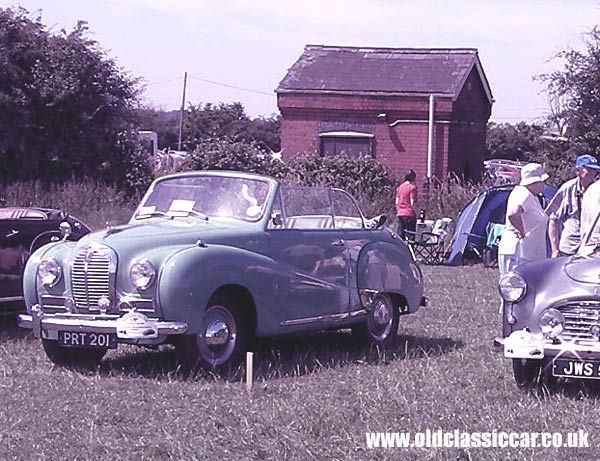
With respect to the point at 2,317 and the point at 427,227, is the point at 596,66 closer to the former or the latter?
the point at 427,227

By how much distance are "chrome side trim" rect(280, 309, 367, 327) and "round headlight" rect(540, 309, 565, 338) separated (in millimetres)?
2349

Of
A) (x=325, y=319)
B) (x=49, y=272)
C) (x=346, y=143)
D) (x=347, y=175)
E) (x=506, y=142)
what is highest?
(x=506, y=142)

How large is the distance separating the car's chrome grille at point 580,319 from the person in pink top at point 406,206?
11.7 meters

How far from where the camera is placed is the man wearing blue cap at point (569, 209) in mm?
10102

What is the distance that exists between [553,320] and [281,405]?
73.4 inches

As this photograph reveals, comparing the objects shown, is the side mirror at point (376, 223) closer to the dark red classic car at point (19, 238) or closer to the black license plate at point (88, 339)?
the dark red classic car at point (19, 238)

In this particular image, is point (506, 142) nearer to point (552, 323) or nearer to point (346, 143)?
point (346, 143)

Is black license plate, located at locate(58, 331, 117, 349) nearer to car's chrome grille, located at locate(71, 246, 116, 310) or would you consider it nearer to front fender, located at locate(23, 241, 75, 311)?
car's chrome grille, located at locate(71, 246, 116, 310)

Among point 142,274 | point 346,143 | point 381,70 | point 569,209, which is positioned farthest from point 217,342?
point 381,70

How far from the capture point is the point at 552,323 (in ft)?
24.5

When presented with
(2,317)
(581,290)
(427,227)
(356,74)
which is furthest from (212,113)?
(581,290)

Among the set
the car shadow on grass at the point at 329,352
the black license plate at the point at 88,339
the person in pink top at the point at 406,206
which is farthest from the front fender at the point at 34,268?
the person in pink top at the point at 406,206

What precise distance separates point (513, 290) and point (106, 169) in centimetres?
1830

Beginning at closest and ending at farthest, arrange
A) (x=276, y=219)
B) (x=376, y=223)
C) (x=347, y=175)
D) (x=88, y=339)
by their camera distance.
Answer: (x=88, y=339) → (x=276, y=219) → (x=376, y=223) → (x=347, y=175)
